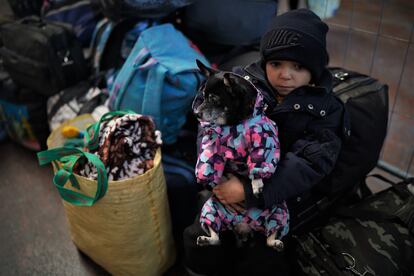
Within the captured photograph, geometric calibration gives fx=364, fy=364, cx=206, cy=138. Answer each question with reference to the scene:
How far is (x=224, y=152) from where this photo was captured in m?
0.90

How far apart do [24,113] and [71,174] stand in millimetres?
974

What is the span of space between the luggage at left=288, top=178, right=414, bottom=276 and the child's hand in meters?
0.31

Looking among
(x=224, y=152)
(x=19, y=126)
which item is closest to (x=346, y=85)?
(x=224, y=152)

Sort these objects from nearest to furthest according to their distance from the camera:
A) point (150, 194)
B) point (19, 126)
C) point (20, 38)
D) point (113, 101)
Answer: point (150, 194)
point (113, 101)
point (20, 38)
point (19, 126)

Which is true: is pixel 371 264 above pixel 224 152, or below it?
below

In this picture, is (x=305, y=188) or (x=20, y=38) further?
(x=20, y=38)

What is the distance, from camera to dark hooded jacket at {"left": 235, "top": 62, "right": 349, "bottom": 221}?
35.8 inches

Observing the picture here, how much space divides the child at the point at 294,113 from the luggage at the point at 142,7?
22.7 inches

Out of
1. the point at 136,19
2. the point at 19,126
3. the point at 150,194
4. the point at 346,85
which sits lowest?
the point at 19,126

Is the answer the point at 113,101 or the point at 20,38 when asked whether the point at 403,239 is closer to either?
the point at 113,101

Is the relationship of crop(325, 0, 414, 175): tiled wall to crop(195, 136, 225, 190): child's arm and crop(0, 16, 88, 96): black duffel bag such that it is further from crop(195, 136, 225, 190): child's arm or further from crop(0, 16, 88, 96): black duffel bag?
Answer: crop(0, 16, 88, 96): black duffel bag

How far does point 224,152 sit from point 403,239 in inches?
24.3

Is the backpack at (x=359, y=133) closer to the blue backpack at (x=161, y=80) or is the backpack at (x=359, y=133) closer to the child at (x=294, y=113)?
the child at (x=294, y=113)

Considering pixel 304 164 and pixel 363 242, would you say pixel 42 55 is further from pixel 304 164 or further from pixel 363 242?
pixel 363 242
